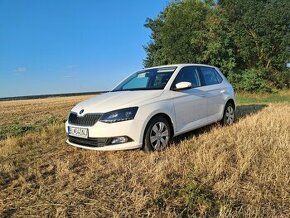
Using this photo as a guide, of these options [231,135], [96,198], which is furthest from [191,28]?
[96,198]

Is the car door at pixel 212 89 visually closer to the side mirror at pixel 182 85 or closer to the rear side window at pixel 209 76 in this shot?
the rear side window at pixel 209 76

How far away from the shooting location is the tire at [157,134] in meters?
5.57

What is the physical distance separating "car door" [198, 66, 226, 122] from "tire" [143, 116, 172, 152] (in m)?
1.70

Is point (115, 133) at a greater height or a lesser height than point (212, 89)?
lesser

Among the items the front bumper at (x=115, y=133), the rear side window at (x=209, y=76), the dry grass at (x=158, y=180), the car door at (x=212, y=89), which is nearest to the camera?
the dry grass at (x=158, y=180)

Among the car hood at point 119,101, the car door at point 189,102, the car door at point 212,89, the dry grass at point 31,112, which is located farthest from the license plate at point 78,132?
the dry grass at point 31,112

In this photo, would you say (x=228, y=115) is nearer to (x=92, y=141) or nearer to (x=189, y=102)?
(x=189, y=102)

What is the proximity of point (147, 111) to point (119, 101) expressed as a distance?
0.56 m

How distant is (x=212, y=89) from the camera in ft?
24.6

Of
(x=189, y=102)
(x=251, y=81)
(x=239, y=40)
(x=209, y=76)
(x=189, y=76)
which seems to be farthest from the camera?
(x=239, y=40)

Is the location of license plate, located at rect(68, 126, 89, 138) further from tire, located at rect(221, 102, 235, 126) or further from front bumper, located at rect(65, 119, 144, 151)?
tire, located at rect(221, 102, 235, 126)

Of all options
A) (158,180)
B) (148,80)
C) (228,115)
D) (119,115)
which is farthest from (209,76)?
(158,180)

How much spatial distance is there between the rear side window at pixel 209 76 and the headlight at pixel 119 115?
2581mm

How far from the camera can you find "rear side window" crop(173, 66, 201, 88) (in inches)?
258
